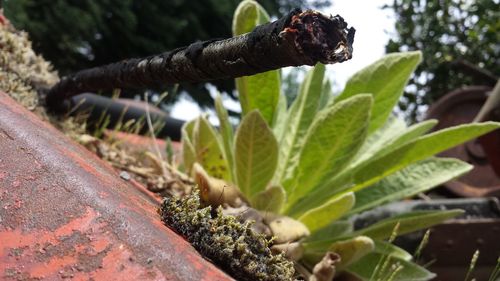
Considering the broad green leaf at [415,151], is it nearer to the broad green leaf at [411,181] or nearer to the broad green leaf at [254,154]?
the broad green leaf at [411,181]

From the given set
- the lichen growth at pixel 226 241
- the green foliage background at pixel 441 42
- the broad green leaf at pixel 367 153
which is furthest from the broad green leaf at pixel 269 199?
the green foliage background at pixel 441 42

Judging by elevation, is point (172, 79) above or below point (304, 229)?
above

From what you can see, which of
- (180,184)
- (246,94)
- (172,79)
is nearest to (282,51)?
(172,79)

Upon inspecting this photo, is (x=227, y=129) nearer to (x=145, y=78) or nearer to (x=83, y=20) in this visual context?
(x=145, y=78)

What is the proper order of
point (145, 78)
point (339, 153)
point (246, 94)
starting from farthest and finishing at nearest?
1. point (246, 94)
2. point (339, 153)
3. point (145, 78)

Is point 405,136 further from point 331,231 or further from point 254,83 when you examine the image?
point 254,83

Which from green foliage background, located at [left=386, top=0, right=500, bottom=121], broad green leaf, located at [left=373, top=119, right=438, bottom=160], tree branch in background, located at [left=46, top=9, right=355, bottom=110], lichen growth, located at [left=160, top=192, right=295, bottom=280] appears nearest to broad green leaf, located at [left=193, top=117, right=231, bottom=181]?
broad green leaf, located at [left=373, top=119, right=438, bottom=160]
